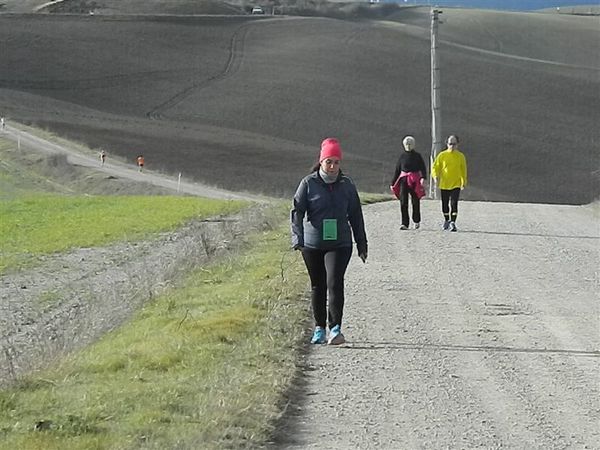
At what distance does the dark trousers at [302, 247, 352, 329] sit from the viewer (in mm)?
10344

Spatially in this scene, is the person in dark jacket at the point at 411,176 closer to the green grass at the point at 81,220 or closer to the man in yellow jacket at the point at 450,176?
the man in yellow jacket at the point at 450,176

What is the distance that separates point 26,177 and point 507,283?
122 feet

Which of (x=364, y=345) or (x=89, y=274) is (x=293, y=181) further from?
(x=364, y=345)

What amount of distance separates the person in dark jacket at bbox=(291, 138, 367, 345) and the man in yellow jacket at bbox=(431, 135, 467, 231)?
33.0 ft

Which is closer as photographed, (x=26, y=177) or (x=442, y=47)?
(x=26, y=177)

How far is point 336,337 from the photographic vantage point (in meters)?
10.2

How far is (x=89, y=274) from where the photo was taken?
65.5 ft

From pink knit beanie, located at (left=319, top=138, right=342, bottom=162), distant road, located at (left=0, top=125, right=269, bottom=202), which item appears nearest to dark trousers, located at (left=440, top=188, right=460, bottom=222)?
pink knit beanie, located at (left=319, top=138, right=342, bottom=162)

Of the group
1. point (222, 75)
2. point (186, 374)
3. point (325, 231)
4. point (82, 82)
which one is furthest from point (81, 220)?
point (222, 75)

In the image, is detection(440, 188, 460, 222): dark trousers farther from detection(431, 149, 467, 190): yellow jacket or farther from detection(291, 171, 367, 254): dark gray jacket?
detection(291, 171, 367, 254): dark gray jacket

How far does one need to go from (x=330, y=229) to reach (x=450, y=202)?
10.5 metres

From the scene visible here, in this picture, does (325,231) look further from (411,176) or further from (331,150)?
(411,176)

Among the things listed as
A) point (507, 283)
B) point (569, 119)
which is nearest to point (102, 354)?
point (507, 283)

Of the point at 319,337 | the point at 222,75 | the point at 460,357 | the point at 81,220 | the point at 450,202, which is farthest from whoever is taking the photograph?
the point at 222,75
